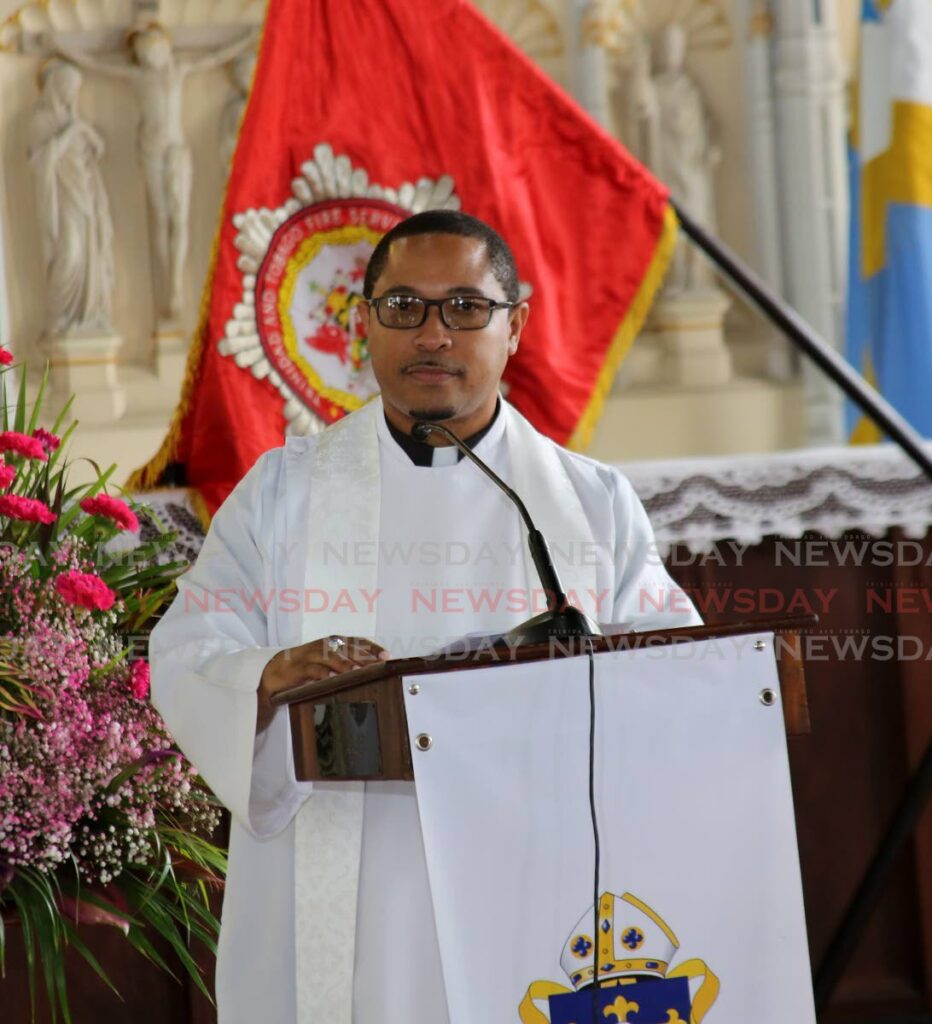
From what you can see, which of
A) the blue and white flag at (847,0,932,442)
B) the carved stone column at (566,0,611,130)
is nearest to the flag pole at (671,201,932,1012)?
the blue and white flag at (847,0,932,442)

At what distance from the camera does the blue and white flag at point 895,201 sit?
420 centimetres

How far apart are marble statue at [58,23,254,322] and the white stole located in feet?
7.45

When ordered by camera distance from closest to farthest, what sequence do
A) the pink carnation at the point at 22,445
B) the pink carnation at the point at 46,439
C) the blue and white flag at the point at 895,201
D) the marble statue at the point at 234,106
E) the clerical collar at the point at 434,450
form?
the clerical collar at the point at 434,450
the pink carnation at the point at 22,445
the pink carnation at the point at 46,439
the blue and white flag at the point at 895,201
the marble statue at the point at 234,106

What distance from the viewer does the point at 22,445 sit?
9.45 ft

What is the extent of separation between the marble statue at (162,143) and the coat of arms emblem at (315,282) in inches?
45.8

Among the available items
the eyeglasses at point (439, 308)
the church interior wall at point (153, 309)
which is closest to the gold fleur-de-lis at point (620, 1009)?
the eyeglasses at point (439, 308)

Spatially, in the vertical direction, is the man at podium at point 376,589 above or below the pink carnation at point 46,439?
below

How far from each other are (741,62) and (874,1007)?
3102mm

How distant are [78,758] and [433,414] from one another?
1.01 metres

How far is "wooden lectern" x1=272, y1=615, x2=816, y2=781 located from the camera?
187 cm

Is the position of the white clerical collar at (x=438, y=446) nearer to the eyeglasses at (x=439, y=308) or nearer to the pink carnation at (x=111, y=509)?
the eyeglasses at (x=439, y=308)

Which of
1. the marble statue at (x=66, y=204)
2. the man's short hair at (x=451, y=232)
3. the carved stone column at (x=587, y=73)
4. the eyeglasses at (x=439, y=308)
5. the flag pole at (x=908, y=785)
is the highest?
the carved stone column at (x=587, y=73)

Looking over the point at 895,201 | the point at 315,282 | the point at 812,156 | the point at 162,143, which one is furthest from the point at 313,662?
the point at 812,156

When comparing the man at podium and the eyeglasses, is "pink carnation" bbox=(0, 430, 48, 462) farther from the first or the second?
the eyeglasses
